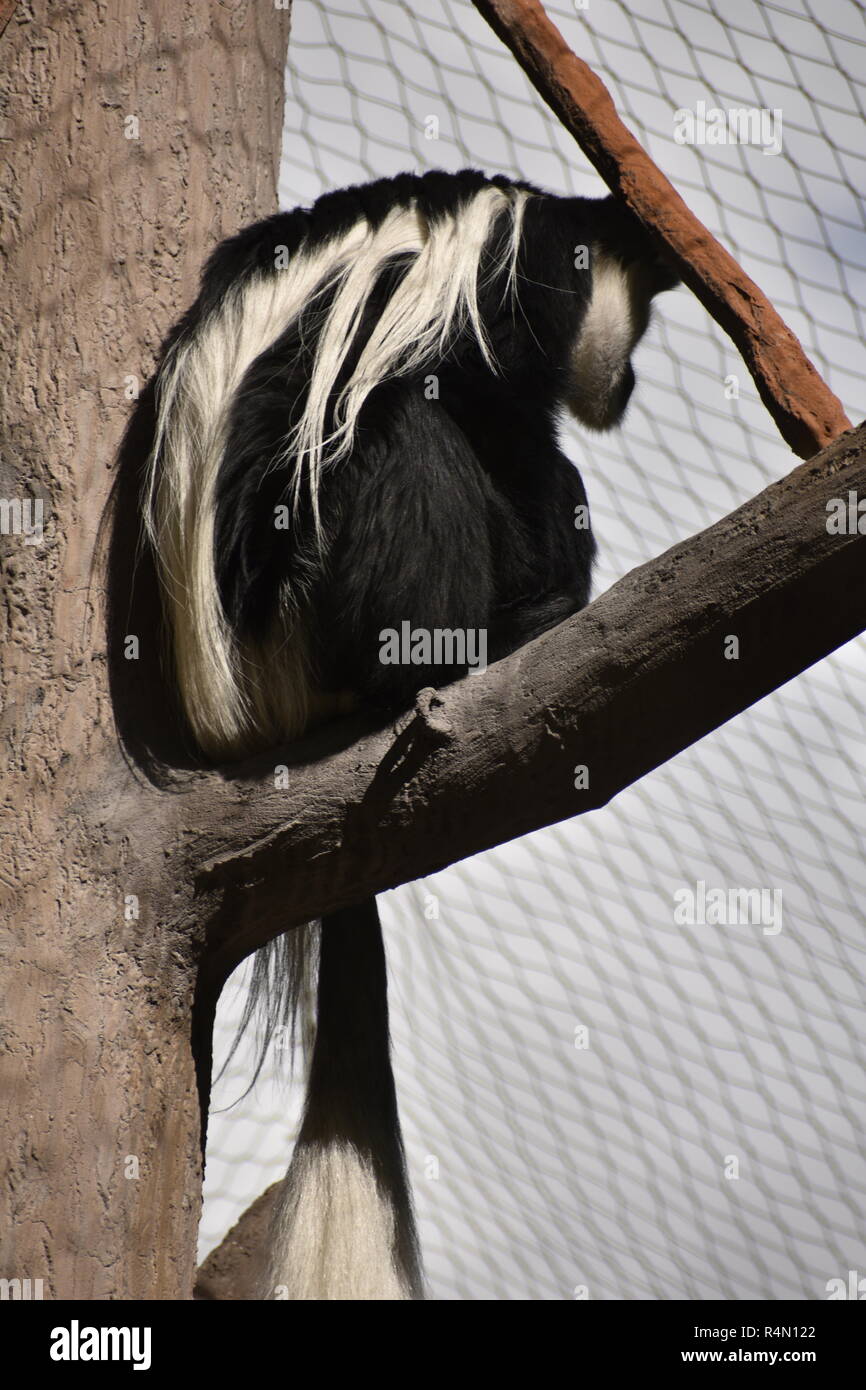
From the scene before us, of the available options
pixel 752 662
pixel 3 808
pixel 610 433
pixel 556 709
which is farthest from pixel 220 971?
pixel 610 433

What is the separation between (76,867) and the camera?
1.42 metres

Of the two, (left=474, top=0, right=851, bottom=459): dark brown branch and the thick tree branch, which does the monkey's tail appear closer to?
the thick tree branch

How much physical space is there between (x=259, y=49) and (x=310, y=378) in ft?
1.80

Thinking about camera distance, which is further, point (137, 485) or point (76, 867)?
point (137, 485)

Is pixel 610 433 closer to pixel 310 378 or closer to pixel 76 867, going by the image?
pixel 310 378

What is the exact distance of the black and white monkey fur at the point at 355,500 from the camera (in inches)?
61.8

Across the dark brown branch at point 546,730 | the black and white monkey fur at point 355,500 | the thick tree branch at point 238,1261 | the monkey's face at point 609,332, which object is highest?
the monkey's face at point 609,332

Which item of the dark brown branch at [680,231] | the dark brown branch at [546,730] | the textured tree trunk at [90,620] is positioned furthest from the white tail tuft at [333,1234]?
the dark brown branch at [680,231]

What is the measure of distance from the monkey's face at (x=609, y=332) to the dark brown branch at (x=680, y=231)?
0.35 meters

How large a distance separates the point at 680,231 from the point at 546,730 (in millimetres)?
→ 582

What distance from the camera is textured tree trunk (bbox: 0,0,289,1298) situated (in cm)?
135

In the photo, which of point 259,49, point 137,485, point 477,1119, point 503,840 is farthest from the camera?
point 477,1119

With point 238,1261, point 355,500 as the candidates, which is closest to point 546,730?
point 355,500

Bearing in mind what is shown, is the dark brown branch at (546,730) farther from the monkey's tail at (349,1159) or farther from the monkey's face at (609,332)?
the monkey's face at (609,332)
